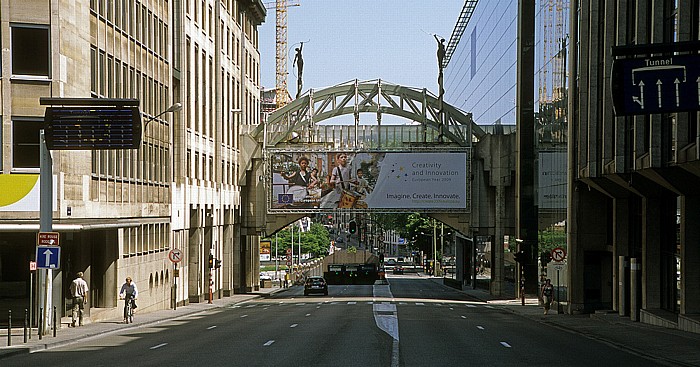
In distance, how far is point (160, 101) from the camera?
56281 millimetres

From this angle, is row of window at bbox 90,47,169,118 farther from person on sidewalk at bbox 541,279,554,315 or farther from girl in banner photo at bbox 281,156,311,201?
person on sidewalk at bbox 541,279,554,315

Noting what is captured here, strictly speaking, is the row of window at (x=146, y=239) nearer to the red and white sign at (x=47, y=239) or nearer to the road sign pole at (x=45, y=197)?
the road sign pole at (x=45, y=197)

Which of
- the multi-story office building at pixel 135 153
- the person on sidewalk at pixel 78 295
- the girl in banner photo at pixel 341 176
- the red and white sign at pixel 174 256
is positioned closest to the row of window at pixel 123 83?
the multi-story office building at pixel 135 153

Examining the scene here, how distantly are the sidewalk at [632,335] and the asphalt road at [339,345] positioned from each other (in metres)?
→ 0.61

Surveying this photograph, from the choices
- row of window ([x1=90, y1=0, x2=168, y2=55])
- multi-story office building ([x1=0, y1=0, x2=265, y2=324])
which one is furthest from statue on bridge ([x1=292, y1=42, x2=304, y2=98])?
row of window ([x1=90, y1=0, x2=168, y2=55])

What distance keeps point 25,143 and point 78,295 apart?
6006mm

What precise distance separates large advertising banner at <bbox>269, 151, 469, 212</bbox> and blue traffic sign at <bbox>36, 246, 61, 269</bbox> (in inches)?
1742

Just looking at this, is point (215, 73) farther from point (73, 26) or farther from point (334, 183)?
point (73, 26)

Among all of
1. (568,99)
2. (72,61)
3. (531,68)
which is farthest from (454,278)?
(72,61)

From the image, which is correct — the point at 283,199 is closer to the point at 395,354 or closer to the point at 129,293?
the point at 129,293

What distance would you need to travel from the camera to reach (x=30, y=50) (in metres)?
37.4

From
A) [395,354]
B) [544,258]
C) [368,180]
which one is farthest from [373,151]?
[395,354]

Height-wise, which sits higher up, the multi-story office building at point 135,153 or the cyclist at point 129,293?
the multi-story office building at point 135,153

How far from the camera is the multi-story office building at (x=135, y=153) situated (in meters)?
37.3
